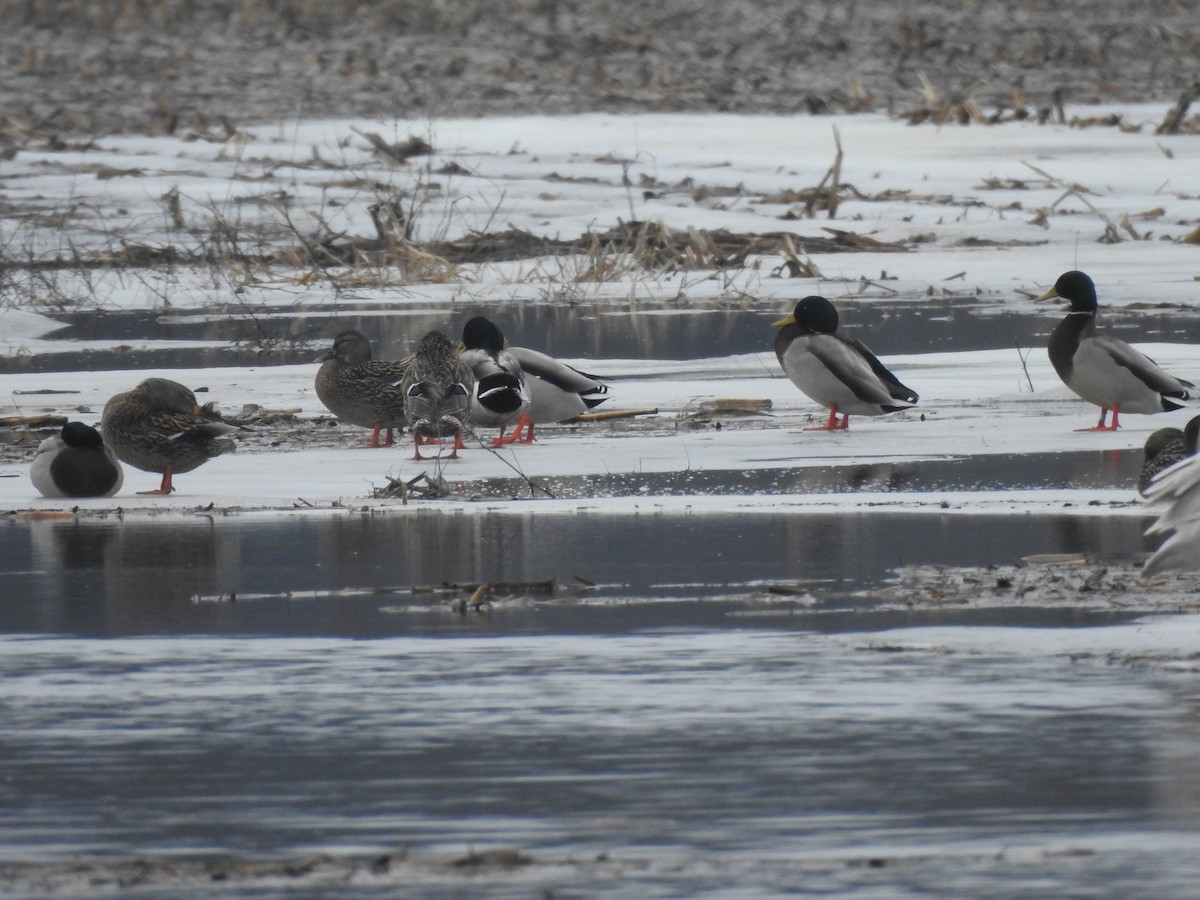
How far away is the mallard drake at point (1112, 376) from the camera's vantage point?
11.6 meters

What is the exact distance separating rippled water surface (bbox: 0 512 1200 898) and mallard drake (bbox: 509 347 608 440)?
3431mm

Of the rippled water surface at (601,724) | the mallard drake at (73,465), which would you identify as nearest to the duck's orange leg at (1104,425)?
the rippled water surface at (601,724)

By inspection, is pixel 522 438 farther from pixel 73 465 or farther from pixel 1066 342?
pixel 73 465

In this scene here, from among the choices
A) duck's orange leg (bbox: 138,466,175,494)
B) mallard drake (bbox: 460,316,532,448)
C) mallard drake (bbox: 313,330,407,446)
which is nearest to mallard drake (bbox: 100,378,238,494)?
duck's orange leg (bbox: 138,466,175,494)

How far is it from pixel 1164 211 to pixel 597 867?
→ 1861 centimetres

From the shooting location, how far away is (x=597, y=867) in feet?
14.8

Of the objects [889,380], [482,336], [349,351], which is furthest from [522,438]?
[889,380]

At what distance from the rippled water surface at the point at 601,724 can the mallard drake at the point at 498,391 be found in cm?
307

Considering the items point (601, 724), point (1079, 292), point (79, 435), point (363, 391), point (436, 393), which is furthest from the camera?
point (1079, 292)

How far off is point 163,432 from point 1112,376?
4354mm

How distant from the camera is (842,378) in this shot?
11758 millimetres

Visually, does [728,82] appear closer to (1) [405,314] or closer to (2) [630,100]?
(2) [630,100]

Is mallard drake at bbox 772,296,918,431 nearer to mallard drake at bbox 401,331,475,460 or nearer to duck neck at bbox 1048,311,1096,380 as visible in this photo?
duck neck at bbox 1048,311,1096,380

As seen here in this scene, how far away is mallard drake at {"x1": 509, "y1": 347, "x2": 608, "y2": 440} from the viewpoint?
38.4 ft
